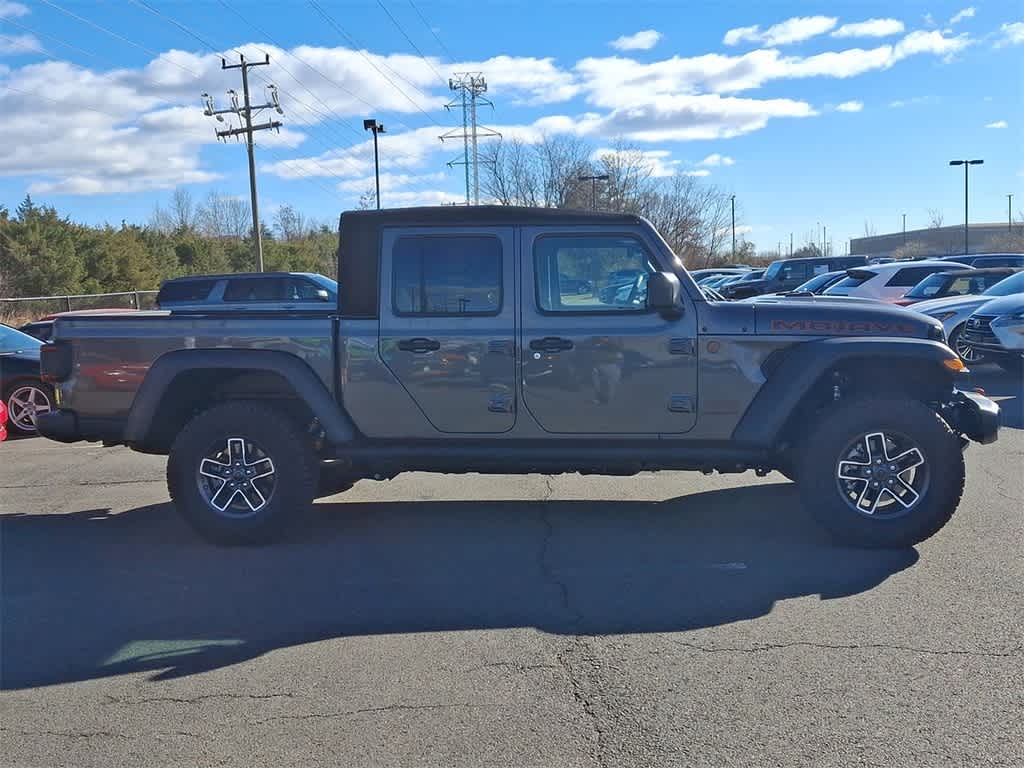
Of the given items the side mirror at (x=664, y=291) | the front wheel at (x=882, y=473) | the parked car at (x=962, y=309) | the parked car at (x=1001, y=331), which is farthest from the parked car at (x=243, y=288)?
the front wheel at (x=882, y=473)

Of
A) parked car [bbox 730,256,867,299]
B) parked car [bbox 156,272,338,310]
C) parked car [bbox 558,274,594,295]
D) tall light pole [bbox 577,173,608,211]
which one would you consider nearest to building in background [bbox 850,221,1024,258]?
tall light pole [bbox 577,173,608,211]

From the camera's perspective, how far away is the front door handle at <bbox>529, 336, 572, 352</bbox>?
18.5 ft

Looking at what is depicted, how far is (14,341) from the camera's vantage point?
11.3 metres

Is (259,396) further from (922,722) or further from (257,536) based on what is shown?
(922,722)

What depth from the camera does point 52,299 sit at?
103 ft

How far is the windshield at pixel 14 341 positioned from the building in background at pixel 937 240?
7402 cm

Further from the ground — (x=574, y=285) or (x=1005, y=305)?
(x=574, y=285)

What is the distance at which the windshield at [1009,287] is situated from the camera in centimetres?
1330

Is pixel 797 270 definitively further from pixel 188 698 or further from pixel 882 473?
Result: pixel 188 698

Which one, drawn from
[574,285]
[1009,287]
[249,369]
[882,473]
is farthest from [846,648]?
[1009,287]

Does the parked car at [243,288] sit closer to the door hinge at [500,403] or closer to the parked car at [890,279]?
the parked car at [890,279]

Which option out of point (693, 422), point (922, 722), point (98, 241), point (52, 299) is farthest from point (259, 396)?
point (98, 241)

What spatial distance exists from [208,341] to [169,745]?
9.87ft

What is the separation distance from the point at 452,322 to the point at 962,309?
1056cm
